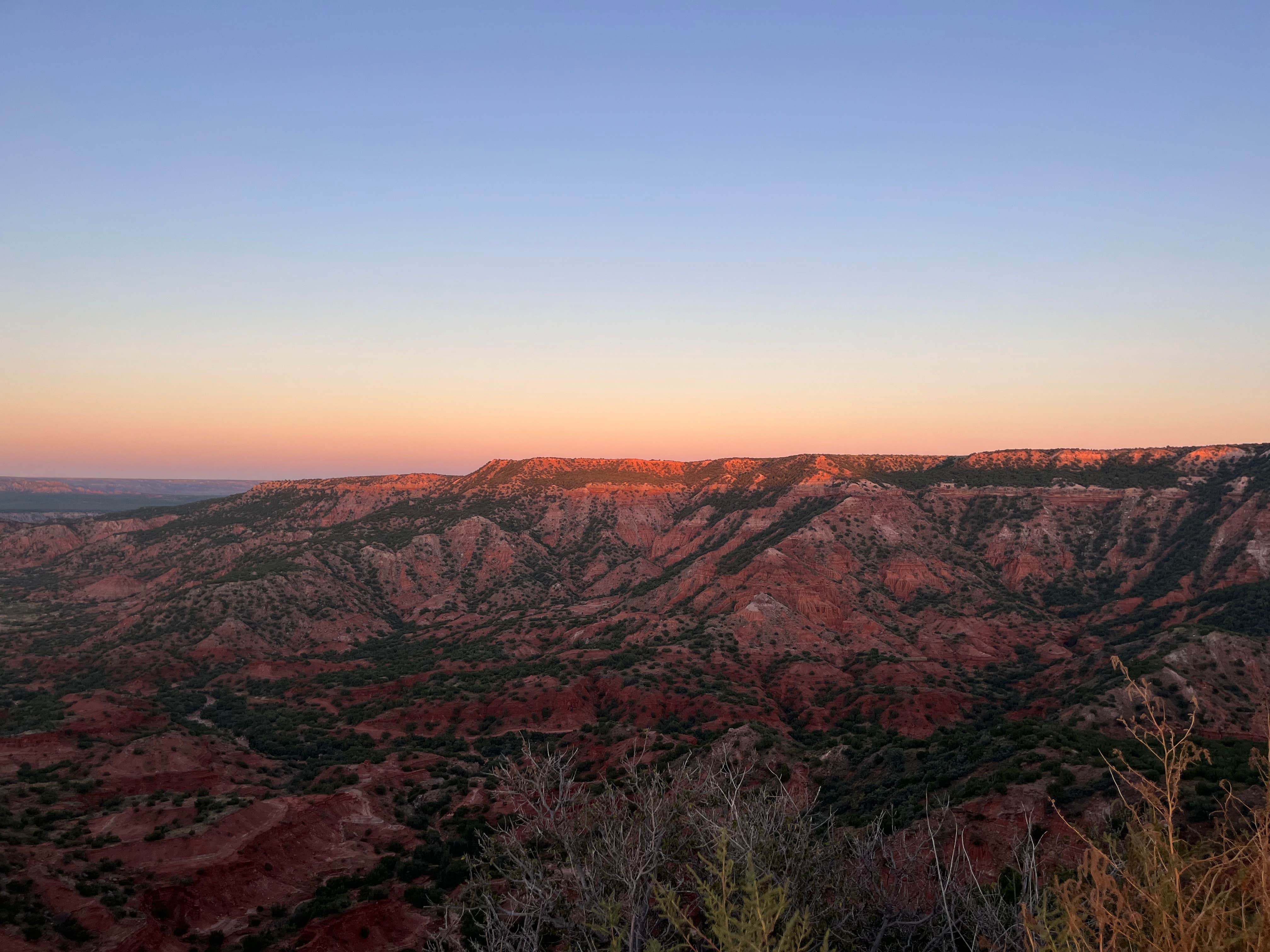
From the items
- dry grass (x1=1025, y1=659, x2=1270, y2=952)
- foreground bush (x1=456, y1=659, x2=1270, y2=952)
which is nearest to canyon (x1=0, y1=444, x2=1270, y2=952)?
foreground bush (x1=456, y1=659, x2=1270, y2=952)

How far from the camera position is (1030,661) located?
64.4 m

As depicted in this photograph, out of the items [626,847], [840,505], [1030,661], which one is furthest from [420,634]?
[626,847]

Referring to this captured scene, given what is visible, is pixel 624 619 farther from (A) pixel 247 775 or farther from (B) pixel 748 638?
(A) pixel 247 775

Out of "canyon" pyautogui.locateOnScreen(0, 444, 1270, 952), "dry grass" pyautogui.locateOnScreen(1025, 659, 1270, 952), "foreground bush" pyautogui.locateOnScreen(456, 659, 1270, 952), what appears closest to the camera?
"dry grass" pyautogui.locateOnScreen(1025, 659, 1270, 952)

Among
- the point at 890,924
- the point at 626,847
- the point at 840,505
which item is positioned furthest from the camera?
the point at 840,505

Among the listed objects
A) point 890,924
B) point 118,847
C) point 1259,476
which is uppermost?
point 1259,476

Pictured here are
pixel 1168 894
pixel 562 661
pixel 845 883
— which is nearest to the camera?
pixel 1168 894

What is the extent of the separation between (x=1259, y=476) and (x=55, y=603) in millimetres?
191874

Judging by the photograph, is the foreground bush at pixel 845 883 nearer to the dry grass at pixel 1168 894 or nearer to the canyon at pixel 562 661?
the dry grass at pixel 1168 894

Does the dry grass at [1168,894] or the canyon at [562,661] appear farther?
the canyon at [562,661]

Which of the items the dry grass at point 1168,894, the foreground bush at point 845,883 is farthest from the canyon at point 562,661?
the dry grass at point 1168,894

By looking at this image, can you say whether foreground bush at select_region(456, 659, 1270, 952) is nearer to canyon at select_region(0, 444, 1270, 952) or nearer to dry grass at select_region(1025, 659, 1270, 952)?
dry grass at select_region(1025, 659, 1270, 952)

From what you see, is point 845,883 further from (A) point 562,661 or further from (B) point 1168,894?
(A) point 562,661

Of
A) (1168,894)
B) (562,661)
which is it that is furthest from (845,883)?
(562,661)
